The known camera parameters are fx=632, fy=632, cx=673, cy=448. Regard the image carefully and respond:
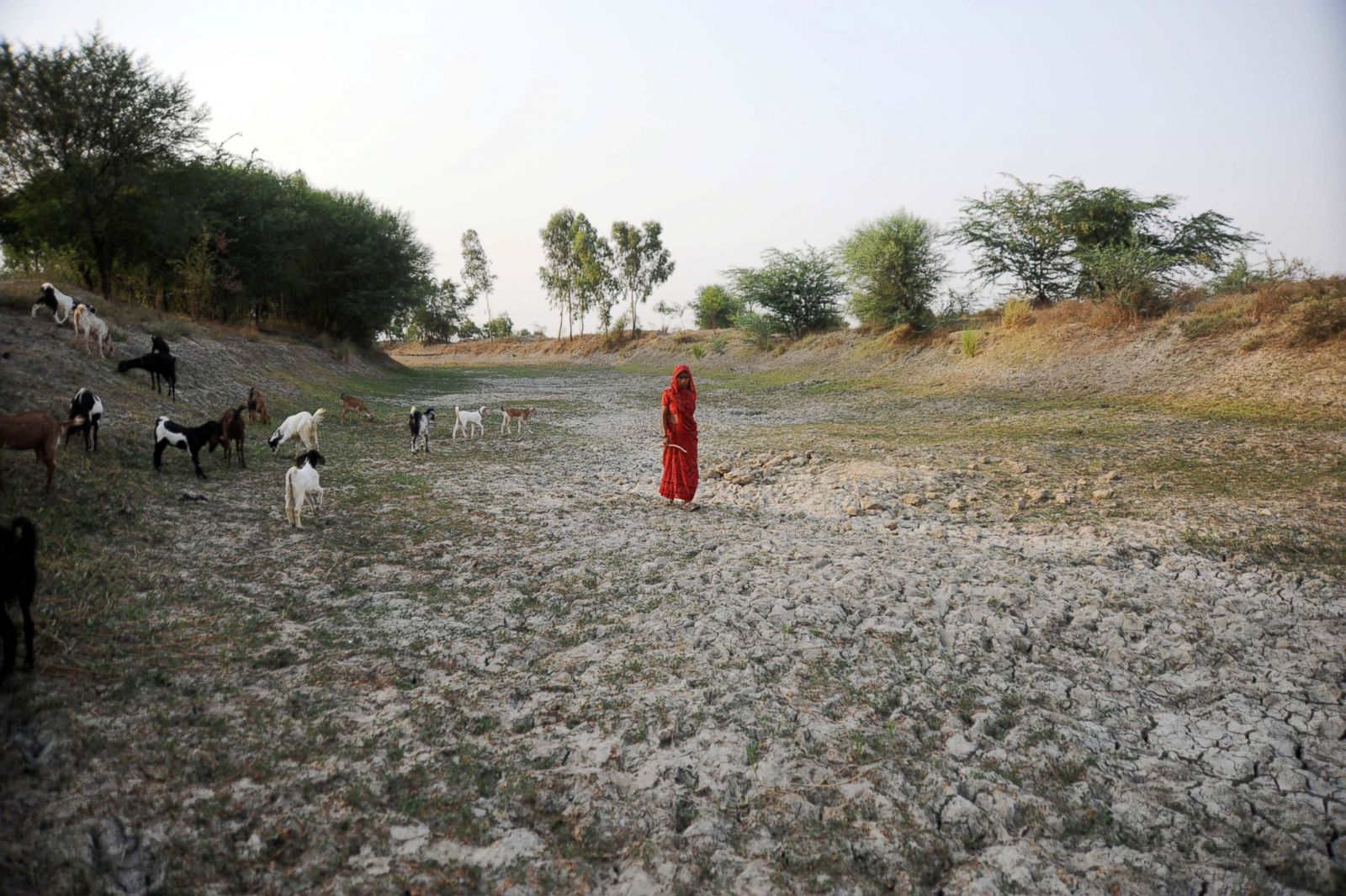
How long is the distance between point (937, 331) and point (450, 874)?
34730 millimetres

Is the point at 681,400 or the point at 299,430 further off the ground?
the point at 681,400

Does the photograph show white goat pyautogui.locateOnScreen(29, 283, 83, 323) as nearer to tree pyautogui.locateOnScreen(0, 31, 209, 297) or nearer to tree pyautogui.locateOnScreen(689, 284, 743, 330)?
tree pyautogui.locateOnScreen(0, 31, 209, 297)

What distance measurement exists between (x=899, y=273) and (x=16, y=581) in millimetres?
37176

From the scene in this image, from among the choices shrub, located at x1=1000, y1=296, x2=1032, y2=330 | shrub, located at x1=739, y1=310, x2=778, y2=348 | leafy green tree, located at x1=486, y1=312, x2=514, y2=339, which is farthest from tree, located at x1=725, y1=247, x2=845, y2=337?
leafy green tree, located at x1=486, y1=312, x2=514, y2=339

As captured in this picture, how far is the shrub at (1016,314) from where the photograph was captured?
27.7m

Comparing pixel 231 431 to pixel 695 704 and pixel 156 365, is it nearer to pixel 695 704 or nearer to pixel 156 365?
pixel 156 365

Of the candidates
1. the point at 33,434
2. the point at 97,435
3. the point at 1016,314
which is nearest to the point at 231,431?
the point at 97,435

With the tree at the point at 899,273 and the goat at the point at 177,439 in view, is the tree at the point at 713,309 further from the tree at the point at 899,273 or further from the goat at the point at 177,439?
the goat at the point at 177,439

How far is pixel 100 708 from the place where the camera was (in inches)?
150

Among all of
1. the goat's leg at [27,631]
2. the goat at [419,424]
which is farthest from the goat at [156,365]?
the goat's leg at [27,631]

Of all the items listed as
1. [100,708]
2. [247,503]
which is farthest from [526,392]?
[100,708]

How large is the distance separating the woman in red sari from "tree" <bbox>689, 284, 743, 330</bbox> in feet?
204

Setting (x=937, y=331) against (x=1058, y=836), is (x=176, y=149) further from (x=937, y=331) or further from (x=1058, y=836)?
(x=937, y=331)

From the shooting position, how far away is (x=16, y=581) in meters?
3.87
